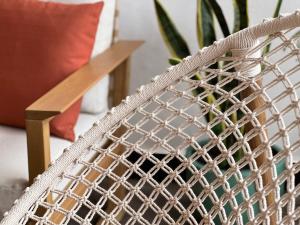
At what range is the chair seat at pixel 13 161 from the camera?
144cm

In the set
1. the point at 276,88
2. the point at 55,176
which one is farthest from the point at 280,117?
the point at 276,88

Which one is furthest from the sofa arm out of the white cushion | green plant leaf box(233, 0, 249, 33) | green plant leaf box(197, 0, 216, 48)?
green plant leaf box(233, 0, 249, 33)

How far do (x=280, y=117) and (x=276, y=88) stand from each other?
4.14ft

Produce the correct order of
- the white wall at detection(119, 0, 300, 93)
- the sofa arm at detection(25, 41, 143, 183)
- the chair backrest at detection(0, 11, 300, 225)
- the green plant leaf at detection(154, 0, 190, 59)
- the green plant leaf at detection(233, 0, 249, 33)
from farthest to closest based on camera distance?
the white wall at detection(119, 0, 300, 93)
the green plant leaf at detection(154, 0, 190, 59)
the green plant leaf at detection(233, 0, 249, 33)
the sofa arm at detection(25, 41, 143, 183)
the chair backrest at detection(0, 11, 300, 225)

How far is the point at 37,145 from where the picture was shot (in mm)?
1381

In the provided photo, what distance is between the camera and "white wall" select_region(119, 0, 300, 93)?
2033mm

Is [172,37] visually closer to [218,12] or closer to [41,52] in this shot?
[218,12]

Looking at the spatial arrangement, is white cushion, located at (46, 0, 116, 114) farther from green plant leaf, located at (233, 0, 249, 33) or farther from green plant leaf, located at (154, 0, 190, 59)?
green plant leaf, located at (233, 0, 249, 33)

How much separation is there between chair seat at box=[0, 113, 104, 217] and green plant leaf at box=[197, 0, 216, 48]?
52 centimetres

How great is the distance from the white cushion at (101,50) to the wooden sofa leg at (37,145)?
479mm

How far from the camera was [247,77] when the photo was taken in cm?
90

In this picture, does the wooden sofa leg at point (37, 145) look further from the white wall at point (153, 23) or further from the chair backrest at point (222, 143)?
the white wall at point (153, 23)

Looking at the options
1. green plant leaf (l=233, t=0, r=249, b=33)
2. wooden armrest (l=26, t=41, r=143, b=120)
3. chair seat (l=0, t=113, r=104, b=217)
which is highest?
green plant leaf (l=233, t=0, r=249, b=33)

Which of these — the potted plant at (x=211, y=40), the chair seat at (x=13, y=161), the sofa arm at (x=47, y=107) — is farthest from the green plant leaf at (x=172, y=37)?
the chair seat at (x=13, y=161)
